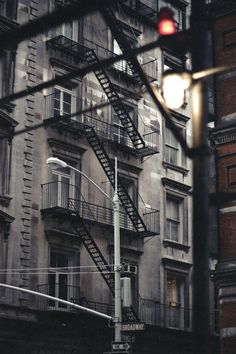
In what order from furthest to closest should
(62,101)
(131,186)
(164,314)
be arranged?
1. (131,186)
2. (164,314)
3. (62,101)

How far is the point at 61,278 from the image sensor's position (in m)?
32.0

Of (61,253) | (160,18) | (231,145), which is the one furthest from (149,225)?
(160,18)

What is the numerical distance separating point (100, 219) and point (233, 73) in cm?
1073

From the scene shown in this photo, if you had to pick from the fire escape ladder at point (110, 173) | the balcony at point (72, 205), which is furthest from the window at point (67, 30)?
the balcony at point (72, 205)

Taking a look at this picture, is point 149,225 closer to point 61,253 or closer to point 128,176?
point 128,176

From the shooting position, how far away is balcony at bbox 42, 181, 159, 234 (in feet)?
104

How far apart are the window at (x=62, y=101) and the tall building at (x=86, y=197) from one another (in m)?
0.05

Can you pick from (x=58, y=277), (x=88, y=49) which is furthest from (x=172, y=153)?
(x=58, y=277)

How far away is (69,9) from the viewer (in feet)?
18.5

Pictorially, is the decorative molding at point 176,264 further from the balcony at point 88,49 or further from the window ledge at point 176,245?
the balcony at point 88,49

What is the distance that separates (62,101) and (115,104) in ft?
8.61

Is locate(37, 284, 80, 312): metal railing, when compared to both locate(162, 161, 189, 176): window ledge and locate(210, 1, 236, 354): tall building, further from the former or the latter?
locate(162, 161, 189, 176): window ledge

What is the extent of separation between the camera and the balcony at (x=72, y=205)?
31597 millimetres

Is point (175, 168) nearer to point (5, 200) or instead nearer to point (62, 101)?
point (62, 101)
